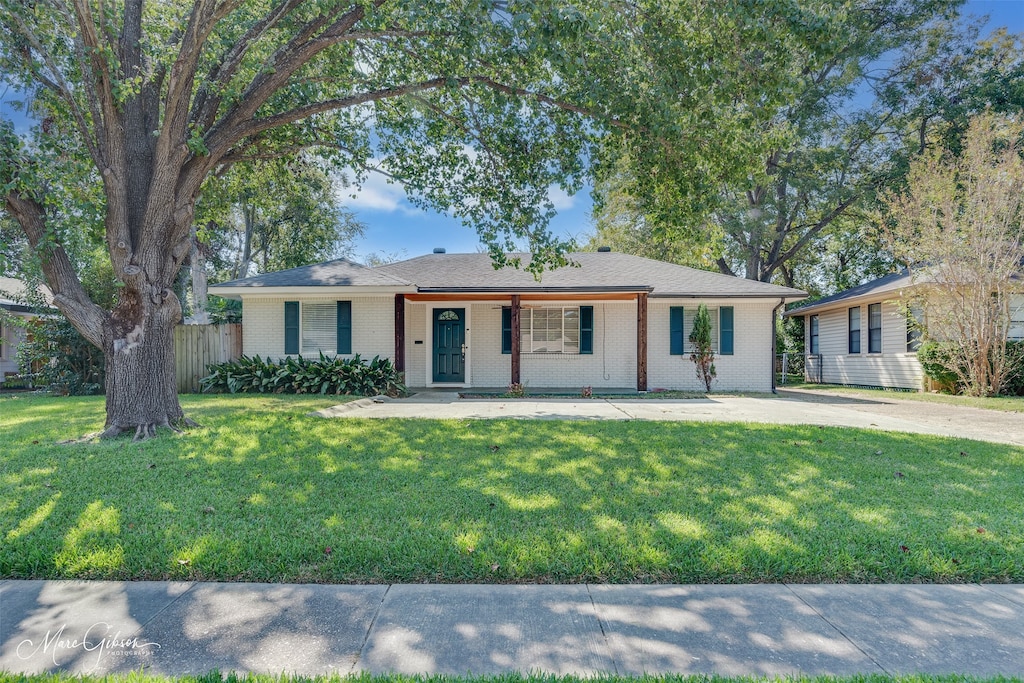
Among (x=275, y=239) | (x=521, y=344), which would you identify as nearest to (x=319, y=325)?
(x=521, y=344)

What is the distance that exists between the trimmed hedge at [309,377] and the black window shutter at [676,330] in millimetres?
7555

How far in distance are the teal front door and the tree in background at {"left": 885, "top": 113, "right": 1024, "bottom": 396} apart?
12.1 meters

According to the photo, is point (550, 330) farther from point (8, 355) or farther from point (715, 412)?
point (8, 355)

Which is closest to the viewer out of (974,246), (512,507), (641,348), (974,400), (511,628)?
(511,628)

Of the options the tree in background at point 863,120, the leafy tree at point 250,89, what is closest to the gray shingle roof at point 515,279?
the tree in background at point 863,120

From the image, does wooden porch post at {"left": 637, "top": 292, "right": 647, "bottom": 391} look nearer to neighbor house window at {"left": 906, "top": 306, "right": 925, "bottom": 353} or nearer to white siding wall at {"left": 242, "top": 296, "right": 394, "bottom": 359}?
white siding wall at {"left": 242, "top": 296, "right": 394, "bottom": 359}

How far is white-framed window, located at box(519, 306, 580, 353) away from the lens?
1445cm

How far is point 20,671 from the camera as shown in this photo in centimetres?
228

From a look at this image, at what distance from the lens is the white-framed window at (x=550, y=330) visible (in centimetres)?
1445

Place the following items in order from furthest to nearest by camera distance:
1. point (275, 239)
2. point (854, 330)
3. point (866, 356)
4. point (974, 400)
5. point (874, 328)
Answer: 1. point (275, 239)
2. point (854, 330)
3. point (866, 356)
4. point (874, 328)
5. point (974, 400)

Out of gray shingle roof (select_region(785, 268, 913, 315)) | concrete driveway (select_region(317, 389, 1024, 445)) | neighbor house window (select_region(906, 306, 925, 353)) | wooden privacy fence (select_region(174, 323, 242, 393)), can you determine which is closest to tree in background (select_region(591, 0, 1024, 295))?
gray shingle roof (select_region(785, 268, 913, 315))

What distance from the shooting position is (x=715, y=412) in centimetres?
948

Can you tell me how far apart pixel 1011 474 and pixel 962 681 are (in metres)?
4.39

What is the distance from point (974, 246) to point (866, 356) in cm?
596
